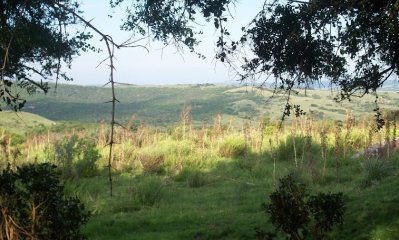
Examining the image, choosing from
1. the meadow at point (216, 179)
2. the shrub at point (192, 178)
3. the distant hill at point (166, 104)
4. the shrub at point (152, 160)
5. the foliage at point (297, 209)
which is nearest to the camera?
the foliage at point (297, 209)

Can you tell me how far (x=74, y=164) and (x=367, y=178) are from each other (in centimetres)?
773

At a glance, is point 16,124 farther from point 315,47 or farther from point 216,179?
point 315,47

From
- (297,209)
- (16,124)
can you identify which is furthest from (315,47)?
(16,124)

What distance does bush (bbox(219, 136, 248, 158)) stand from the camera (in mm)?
14477

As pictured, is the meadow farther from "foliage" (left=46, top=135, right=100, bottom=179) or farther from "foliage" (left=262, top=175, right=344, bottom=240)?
"foliage" (left=262, top=175, right=344, bottom=240)

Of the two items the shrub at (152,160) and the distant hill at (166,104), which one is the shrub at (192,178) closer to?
the shrub at (152,160)

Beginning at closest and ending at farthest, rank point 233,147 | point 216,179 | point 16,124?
point 216,179, point 233,147, point 16,124

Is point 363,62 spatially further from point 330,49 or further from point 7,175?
point 7,175

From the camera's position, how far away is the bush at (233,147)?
14.5 meters

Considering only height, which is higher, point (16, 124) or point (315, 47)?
point (315, 47)

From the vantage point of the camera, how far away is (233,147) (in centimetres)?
1463

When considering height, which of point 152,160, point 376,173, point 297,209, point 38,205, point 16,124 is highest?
point 38,205

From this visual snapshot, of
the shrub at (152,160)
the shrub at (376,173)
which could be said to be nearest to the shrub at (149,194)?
the shrub at (152,160)

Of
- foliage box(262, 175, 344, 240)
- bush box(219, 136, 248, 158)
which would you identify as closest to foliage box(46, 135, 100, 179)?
bush box(219, 136, 248, 158)
